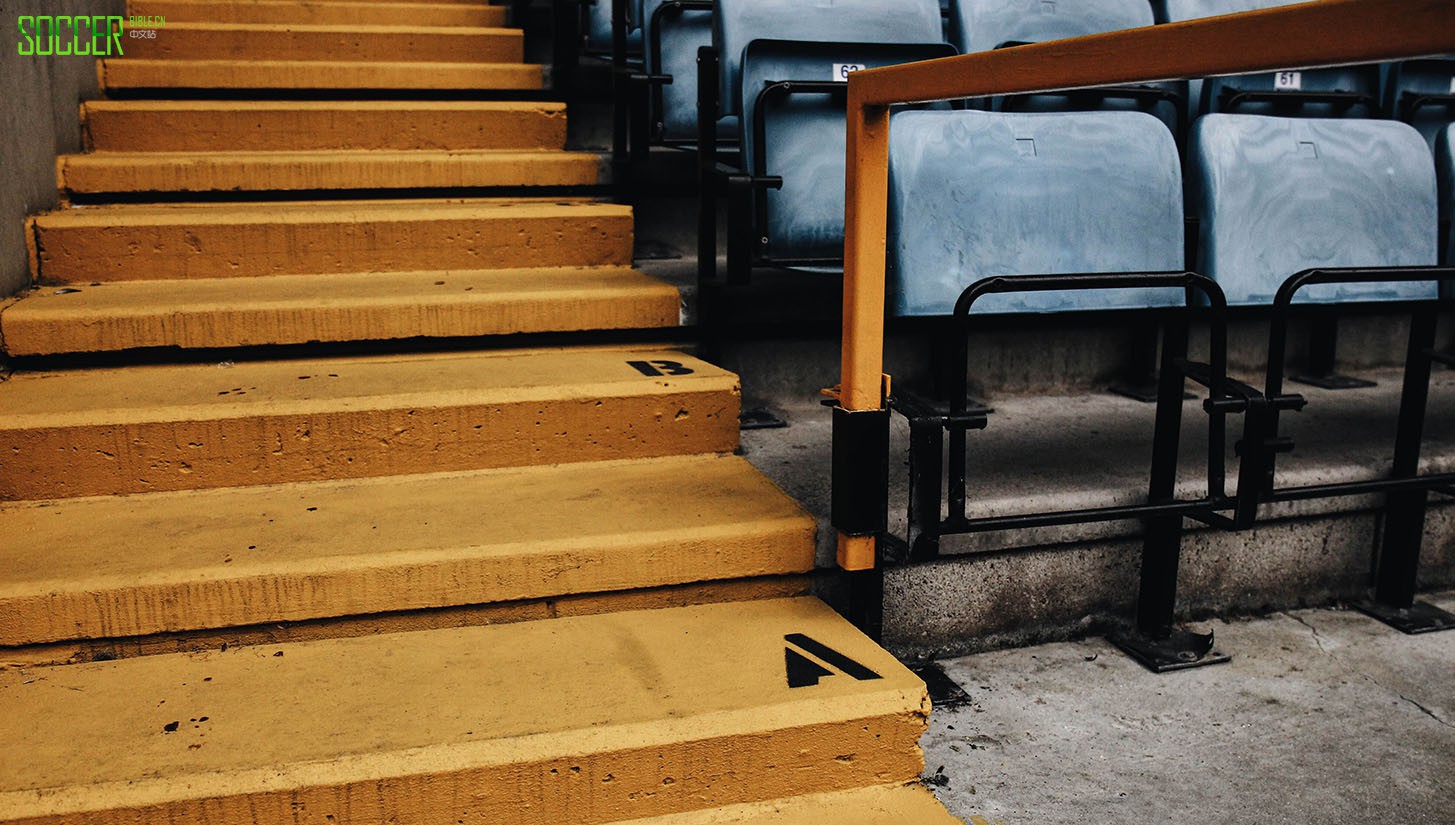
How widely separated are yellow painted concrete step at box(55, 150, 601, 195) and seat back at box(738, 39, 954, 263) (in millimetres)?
628

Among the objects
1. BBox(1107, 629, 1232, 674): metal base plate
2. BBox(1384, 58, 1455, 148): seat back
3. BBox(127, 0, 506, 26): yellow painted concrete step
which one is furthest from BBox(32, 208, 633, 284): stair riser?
BBox(1384, 58, 1455, 148): seat back

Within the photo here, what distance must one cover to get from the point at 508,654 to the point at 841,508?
0.48 meters

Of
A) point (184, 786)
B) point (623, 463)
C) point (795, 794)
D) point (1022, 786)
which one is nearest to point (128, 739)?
point (184, 786)

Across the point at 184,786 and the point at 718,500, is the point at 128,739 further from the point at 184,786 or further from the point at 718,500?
the point at 718,500

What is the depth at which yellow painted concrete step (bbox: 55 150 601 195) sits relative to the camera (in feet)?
8.03

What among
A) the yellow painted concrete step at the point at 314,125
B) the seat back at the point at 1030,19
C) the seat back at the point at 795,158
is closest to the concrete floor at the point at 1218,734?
the seat back at the point at 795,158

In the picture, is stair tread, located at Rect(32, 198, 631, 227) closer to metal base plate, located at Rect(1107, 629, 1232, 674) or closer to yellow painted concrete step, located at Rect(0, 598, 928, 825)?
yellow painted concrete step, located at Rect(0, 598, 928, 825)

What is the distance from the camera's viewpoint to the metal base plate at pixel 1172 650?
176 cm

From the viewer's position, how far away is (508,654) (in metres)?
1.44

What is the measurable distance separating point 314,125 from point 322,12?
0.75 meters

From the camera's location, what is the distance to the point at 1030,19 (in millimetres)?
2547

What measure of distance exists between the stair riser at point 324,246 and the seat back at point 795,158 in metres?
0.46

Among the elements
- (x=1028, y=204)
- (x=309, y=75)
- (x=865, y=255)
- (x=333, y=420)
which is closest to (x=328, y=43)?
(x=309, y=75)

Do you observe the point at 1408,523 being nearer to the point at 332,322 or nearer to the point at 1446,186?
the point at 1446,186
